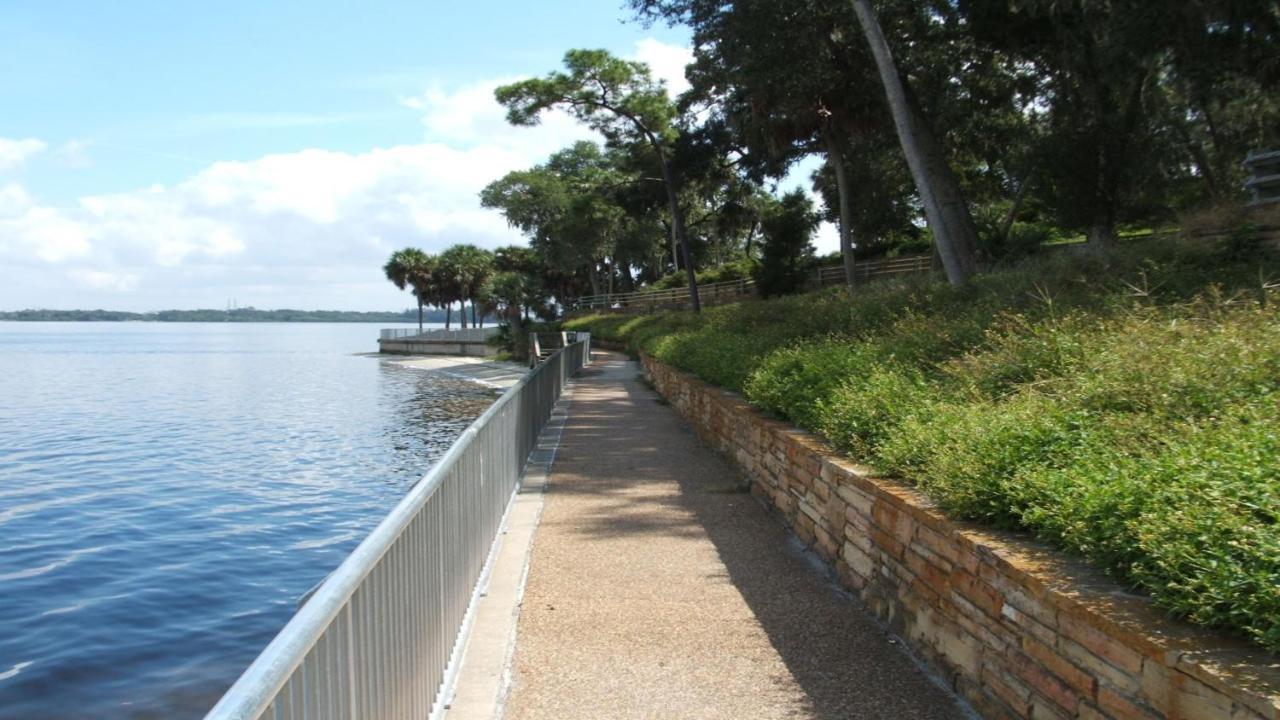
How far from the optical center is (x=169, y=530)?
13.6 metres

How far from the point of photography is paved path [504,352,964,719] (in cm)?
436

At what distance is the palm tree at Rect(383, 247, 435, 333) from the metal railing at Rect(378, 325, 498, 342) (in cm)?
743

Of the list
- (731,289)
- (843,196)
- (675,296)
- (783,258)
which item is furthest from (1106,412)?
(675,296)

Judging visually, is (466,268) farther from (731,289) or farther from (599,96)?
(599,96)

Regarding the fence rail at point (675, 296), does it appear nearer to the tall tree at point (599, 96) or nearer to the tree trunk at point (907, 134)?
the tall tree at point (599, 96)

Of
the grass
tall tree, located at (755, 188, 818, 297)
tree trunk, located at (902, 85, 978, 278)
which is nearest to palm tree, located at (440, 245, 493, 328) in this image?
tall tree, located at (755, 188, 818, 297)

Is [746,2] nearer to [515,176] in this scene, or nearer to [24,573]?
[24,573]

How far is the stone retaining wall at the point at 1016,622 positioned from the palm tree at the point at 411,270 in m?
93.2

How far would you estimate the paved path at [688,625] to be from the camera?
14.3 feet

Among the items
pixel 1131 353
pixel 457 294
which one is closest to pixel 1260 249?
pixel 1131 353

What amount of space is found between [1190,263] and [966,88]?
1653cm

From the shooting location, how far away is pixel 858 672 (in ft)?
15.1

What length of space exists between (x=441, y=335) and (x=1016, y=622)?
81.1m

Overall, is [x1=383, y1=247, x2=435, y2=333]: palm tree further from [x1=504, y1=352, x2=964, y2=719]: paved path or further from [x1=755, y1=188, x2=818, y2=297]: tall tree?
[x1=504, y1=352, x2=964, y2=719]: paved path
